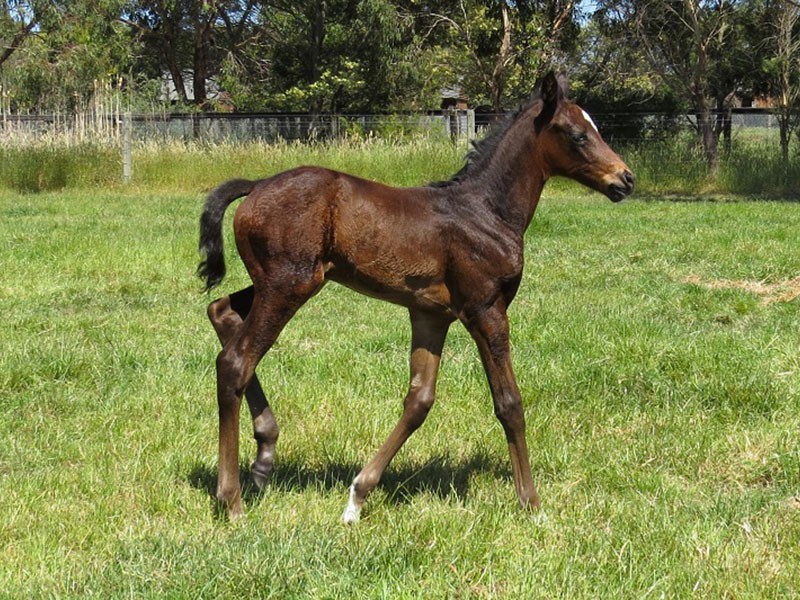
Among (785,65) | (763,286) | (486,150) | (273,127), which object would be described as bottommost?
(763,286)

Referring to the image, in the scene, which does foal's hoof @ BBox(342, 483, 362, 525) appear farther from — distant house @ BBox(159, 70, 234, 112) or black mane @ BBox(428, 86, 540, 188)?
distant house @ BBox(159, 70, 234, 112)

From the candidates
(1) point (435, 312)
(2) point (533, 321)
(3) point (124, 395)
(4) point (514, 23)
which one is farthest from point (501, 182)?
(4) point (514, 23)

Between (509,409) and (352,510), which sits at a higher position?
(509,409)

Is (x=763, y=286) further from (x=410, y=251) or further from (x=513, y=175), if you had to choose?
(x=410, y=251)

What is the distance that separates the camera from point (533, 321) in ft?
24.8

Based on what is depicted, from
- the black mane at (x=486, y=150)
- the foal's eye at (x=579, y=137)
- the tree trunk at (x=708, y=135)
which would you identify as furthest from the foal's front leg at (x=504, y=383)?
the tree trunk at (x=708, y=135)

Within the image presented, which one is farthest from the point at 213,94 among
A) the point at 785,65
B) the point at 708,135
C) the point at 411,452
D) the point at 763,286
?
the point at 411,452

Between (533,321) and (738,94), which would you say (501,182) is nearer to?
(533,321)

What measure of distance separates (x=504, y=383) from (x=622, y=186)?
0.98 m

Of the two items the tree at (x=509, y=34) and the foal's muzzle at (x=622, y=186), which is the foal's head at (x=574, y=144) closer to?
the foal's muzzle at (x=622, y=186)

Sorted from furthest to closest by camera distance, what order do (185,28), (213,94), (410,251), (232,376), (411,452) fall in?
(213,94)
(185,28)
(411,452)
(410,251)
(232,376)

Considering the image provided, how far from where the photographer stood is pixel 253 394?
420cm

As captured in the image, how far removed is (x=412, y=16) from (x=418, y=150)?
1027 cm

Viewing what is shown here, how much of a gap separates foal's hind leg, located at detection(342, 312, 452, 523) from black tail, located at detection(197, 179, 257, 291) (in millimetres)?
878
